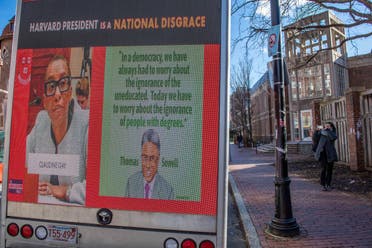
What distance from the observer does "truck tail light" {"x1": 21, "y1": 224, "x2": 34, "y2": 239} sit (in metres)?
2.51

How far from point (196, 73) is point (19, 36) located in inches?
62.7

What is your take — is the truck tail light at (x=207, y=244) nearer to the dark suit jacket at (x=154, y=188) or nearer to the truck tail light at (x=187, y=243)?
the truck tail light at (x=187, y=243)

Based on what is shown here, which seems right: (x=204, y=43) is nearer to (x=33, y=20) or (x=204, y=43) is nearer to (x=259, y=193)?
(x=33, y=20)

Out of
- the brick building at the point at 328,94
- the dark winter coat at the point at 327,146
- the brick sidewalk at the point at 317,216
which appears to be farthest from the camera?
the brick building at the point at 328,94

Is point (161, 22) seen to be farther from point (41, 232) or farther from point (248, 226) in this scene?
point (248, 226)

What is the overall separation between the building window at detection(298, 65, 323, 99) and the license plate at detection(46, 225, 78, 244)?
34887 millimetres

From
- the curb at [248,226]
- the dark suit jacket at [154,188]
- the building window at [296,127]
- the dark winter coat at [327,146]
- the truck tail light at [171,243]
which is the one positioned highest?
the building window at [296,127]

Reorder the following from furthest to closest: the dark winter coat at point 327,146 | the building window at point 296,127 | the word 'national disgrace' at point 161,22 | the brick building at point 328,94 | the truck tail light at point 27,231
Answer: the building window at point 296,127 → the brick building at point 328,94 → the dark winter coat at point 327,146 → the truck tail light at point 27,231 → the word 'national disgrace' at point 161,22

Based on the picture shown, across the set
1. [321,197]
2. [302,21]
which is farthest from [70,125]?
[302,21]

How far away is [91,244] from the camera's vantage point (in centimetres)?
239

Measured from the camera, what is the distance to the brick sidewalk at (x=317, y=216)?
5.02m

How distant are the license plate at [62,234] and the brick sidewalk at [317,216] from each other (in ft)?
11.3

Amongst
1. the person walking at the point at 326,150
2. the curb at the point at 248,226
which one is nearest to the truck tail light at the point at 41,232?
the curb at the point at 248,226

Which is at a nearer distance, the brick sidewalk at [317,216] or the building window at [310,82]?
the brick sidewalk at [317,216]
